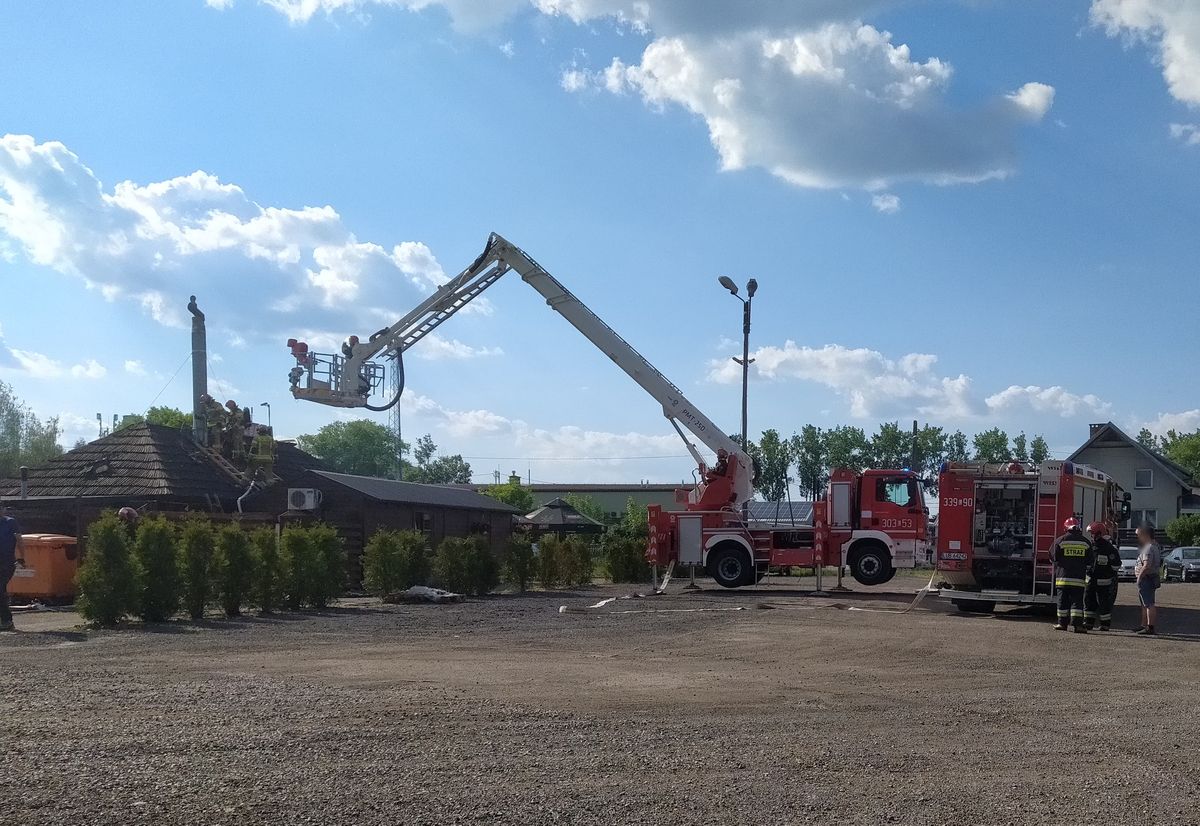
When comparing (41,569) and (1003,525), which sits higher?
(1003,525)

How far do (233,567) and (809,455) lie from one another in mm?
84153

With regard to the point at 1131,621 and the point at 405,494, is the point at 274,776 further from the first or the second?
the point at 405,494

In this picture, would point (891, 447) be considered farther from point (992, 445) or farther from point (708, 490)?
point (708, 490)

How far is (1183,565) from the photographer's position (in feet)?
136

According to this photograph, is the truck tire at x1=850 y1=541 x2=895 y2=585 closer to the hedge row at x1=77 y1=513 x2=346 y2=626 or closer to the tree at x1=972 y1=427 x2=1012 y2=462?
the hedge row at x1=77 y1=513 x2=346 y2=626

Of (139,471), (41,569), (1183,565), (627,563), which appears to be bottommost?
(1183,565)

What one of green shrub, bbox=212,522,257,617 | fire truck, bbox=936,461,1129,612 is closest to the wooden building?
green shrub, bbox=212,522,257,617

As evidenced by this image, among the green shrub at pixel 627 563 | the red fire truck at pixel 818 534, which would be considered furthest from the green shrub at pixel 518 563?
the green shrub at pixel 627 563

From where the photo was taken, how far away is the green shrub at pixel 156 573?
57.1 feet

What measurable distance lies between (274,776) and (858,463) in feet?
304

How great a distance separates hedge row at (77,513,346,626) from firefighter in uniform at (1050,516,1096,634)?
12.6 m

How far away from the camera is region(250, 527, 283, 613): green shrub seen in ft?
63.8

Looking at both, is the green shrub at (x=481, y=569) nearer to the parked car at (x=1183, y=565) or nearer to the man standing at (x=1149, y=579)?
the man standing at (x=1149, y=579)

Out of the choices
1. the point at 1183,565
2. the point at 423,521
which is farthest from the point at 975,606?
the point at 1183,565
